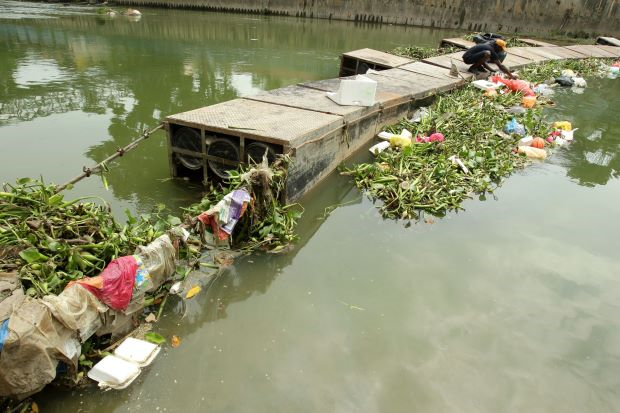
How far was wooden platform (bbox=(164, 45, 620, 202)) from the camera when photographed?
4277mm

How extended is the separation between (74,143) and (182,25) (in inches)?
474

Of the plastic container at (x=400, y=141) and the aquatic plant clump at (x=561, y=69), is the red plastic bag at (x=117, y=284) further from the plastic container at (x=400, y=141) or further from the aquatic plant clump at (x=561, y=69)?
the aquatic plant clump at (x=561, y=69)

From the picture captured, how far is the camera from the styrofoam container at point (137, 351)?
2564 millimetres

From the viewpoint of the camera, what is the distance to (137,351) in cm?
261

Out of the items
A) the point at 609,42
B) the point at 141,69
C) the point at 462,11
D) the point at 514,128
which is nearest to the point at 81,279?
the point at 514,128

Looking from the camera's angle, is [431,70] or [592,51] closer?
[431,70]

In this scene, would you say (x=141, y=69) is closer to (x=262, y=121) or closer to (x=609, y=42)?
(x=262, y=121)

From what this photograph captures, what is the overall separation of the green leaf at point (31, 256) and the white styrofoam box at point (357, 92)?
4.04 m

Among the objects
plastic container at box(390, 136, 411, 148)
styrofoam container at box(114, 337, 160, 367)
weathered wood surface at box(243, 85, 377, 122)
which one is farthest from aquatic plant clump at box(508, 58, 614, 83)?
styrofoam container at box(114, 337, 160, 367)

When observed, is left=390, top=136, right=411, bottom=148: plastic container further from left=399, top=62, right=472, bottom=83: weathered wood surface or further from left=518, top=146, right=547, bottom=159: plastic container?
left=399, top=62, right=472, bottom=83: weathered wood surface

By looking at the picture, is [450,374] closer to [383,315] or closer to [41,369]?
[383,315]

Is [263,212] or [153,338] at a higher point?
[263,212]

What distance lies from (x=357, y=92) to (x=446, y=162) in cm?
150

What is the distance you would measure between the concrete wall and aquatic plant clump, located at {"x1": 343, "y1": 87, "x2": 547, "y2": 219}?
15348mm
